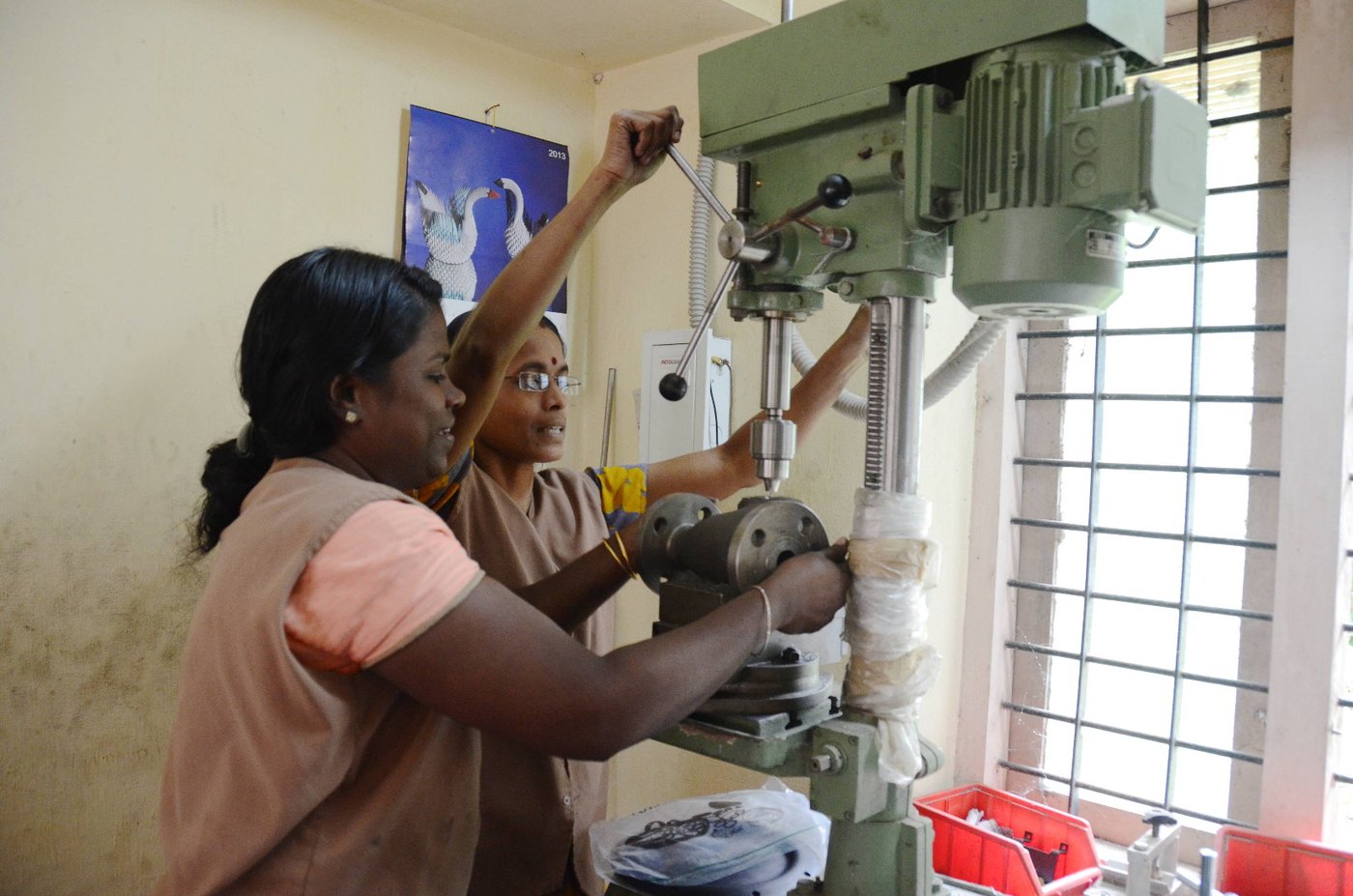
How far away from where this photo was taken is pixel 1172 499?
187cm

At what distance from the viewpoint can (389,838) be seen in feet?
3.19

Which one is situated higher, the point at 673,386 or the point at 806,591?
the point at 673,386

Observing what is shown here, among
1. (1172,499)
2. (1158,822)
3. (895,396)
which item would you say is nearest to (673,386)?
(895,396)

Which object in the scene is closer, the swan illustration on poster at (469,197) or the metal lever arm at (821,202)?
the metal lever arm at (821,202)

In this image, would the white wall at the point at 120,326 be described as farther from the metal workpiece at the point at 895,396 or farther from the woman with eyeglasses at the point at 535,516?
the metal workpiece at the point at 895,396

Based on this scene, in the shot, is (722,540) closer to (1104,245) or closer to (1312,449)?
(1104,245)

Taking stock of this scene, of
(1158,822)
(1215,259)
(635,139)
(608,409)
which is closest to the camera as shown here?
(635,139)

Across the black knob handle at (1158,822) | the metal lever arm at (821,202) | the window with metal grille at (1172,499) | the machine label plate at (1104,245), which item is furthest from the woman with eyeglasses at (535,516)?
the black knob handle at (1158,822)

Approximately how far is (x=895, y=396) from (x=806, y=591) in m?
0.23

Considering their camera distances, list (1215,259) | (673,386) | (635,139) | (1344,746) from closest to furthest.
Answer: (673,386), (635,139), (1344,746), (1215,259)

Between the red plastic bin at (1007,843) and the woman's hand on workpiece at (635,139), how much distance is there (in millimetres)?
1266

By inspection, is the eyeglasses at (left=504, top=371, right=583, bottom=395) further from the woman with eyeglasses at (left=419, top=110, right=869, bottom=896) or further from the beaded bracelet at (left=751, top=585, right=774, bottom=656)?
the beaded bracelet at (left=751, top=585, right=774, bottom=656)

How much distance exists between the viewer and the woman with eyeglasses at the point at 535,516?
131 cm

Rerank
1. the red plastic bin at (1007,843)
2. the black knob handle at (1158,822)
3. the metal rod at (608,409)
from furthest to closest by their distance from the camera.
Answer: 1. the metal rod at (608,409)
2. the red plastic bin at (1007,843)
3. the black knob handle at (1158,822)
